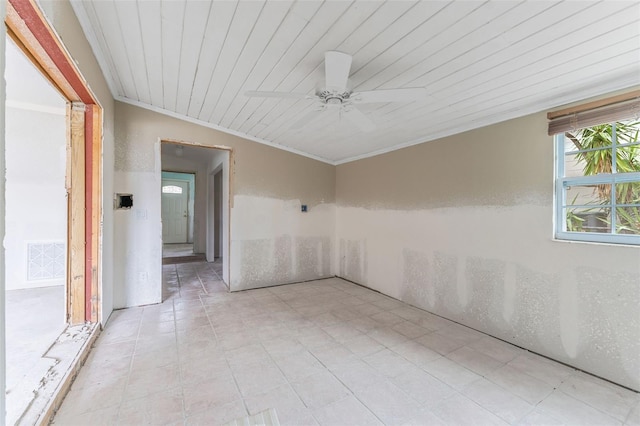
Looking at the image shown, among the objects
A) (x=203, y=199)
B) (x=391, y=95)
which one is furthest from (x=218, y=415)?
(x=203, y=199)

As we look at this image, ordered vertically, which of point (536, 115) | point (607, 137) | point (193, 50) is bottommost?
point (607, 137)

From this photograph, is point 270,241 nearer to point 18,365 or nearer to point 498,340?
point 18,365

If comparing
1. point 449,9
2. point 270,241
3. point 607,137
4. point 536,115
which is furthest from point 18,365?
point 607,137

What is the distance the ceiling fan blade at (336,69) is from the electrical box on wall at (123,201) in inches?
114

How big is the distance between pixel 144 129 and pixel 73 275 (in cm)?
→ 188

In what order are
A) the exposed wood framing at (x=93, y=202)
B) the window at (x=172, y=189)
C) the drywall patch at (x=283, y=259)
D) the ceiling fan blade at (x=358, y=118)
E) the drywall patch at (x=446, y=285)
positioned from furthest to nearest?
the window at (x=172, y=189) → the drywall patch at (x=283, y=259) → the drywall patch at (x=446, y=285) → the exposed wood framing at (x=93, y=202) → the ceiling fan blade at (x=358, y=118)

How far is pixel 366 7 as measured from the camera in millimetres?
1455

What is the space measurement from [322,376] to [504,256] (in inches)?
79.5

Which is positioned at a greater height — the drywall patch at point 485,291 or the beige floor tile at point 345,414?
the drywall patch at point 485,291

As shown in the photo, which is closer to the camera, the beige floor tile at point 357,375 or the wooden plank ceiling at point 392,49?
the wooden plank ceiling at point 392,49

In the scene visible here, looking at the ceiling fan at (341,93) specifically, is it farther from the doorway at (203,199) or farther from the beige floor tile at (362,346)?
the doorway at (203,199)

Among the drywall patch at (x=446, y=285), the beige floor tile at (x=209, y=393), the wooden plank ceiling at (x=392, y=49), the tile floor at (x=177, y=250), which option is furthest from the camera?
the tile floor at (x=177, y=250)

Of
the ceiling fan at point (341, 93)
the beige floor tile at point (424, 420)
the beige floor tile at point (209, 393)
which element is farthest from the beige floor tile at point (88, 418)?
the ceiling fan at point (341, 93)

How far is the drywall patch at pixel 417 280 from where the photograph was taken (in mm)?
3277
